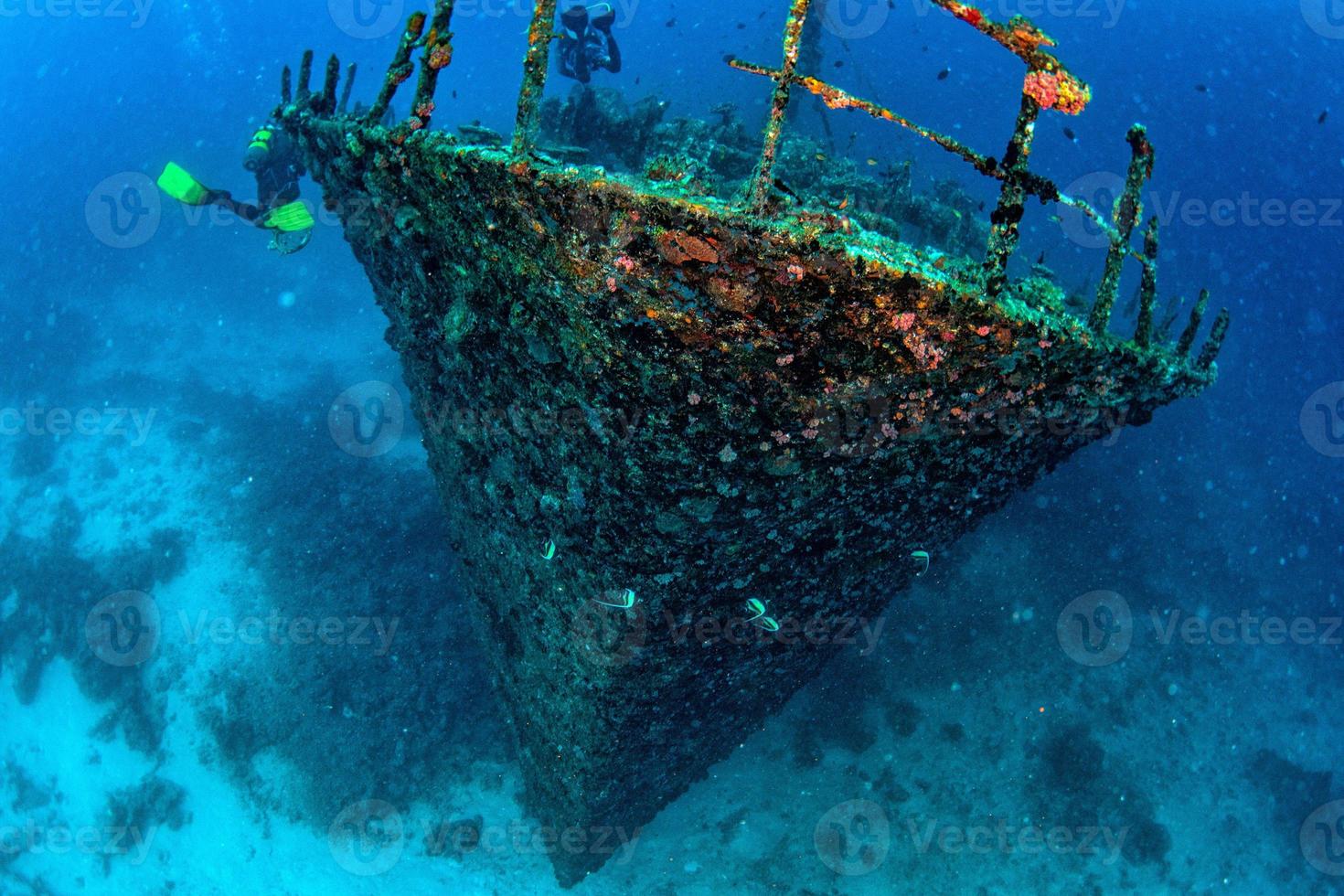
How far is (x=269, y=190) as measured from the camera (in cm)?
1080

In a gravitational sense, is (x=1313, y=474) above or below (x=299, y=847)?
above

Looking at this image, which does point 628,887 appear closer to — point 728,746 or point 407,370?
point 728,746

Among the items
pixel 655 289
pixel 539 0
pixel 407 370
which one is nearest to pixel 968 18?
pixel 655 289

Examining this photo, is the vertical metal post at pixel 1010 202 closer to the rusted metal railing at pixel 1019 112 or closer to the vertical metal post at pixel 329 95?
the rusted metal railing at pixel 1019 112

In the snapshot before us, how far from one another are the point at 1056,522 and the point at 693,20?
6497cm

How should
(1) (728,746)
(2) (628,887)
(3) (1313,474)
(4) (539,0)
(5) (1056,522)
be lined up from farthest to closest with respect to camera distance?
(3) (1313,474), (5) (1056,522), (2) (628,887), (1) (728,746), (4) (539,0)

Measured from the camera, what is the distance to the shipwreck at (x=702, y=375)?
7.48 feet

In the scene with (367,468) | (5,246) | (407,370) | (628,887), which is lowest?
(5,246)

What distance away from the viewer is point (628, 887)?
8.35 m

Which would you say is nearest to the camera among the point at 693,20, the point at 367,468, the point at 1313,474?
the point at 367,468

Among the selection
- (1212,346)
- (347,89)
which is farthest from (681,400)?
(347,89)

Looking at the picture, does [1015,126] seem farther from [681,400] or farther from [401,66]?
[401,66]

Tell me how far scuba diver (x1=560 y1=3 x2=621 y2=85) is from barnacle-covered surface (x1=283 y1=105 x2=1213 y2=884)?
898 cm

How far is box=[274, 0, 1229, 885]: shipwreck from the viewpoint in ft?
7.48
